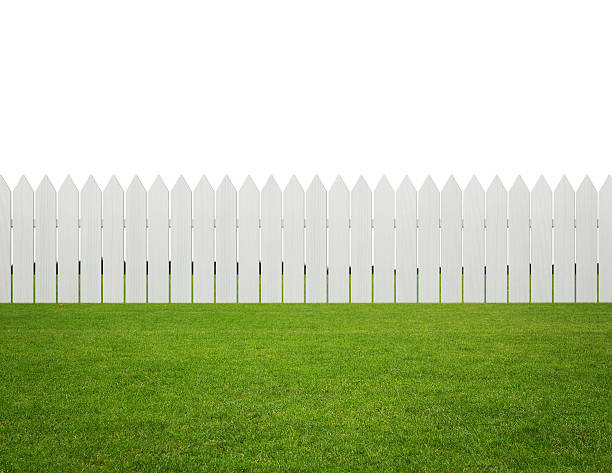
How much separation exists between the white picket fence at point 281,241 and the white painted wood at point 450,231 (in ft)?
0.06

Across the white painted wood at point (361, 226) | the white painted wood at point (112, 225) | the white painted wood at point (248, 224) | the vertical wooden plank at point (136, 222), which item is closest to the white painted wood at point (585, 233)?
the white painted wood at point (361, 226)

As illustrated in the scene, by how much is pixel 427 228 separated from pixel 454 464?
22.1ft

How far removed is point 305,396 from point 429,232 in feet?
19.4

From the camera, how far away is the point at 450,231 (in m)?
9.50

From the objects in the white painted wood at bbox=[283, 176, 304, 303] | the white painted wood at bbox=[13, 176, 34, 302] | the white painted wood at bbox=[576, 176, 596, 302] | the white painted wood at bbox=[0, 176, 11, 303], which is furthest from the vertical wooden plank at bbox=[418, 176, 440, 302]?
the white painted wood at bbox=[0, 176, 11, 303]

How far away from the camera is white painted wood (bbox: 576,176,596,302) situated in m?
9.73

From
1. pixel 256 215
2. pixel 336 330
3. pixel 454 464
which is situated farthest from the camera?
pixel 256 215

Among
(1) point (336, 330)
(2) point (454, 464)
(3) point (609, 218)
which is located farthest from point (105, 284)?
(3) point (609, 218)

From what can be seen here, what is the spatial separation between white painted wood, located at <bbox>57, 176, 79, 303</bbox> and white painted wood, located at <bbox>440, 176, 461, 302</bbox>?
6136 millimetres

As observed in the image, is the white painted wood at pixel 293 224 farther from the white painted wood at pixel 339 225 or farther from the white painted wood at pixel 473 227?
the white painted wood at pixel 473 227

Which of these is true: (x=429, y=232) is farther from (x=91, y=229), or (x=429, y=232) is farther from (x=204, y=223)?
(x=91, y=229)

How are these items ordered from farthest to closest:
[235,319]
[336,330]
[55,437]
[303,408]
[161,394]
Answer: [235,319] < [336,330] < [161,394] < [303,408] < [55,437]

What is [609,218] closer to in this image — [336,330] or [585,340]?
[585,340]

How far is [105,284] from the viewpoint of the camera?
9.52 meters
